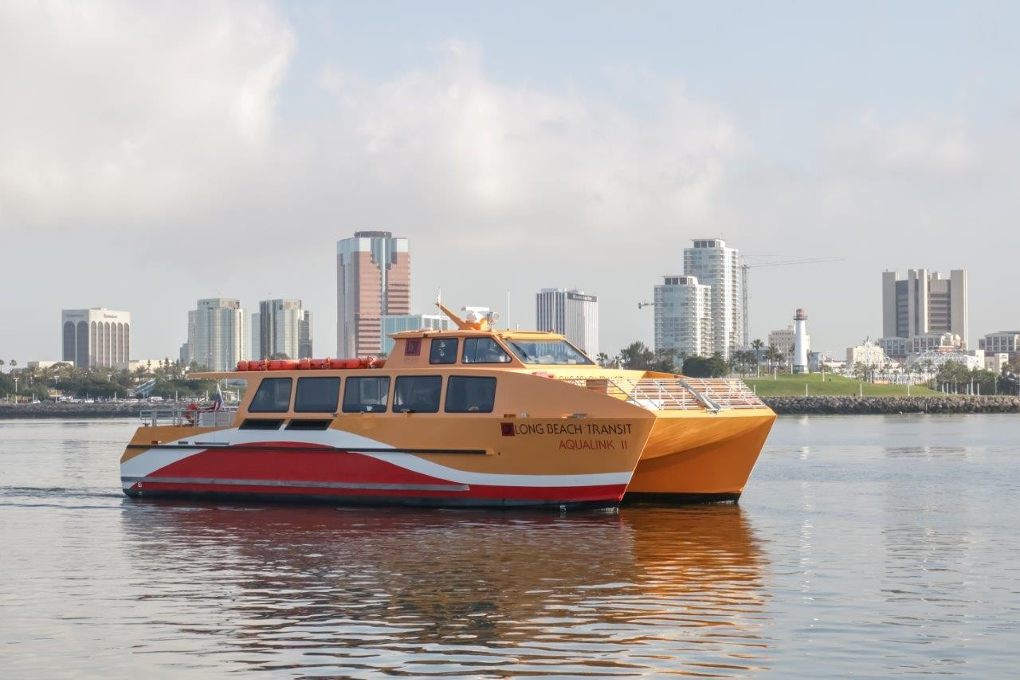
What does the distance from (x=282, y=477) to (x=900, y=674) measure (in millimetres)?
18058

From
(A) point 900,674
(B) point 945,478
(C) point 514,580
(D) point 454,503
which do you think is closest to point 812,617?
(A) point 900,674

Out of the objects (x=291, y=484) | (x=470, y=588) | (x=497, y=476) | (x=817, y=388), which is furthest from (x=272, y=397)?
(x=817, y=388)

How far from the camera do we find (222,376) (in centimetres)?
3039

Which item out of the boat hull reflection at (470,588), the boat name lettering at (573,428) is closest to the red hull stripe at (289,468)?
the boat hull reflection at (470,588)

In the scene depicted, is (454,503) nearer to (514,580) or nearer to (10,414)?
(514,580)

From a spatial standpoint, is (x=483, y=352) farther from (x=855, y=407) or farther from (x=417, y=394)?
(x=855, y=407)

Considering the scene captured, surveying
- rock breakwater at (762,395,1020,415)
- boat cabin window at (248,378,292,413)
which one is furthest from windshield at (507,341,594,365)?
rock breakwater at (762,395,1020,415)

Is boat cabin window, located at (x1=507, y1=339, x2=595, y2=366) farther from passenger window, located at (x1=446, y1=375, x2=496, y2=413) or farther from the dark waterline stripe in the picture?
the dark waterline stripe

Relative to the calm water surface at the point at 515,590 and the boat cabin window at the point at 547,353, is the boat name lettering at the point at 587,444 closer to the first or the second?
the calm water surface at the point at 515,590

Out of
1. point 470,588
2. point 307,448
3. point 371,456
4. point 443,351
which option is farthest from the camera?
point 307,448

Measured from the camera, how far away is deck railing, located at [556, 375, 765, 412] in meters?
25.3

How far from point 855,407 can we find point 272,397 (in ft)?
409

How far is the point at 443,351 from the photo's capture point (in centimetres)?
2725

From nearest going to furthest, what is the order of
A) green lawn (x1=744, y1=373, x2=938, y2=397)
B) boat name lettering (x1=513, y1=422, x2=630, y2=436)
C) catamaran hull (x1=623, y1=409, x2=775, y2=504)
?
boat name lettering (x1=513, y1=422, x2=630, y2=436)
catamaran hull (x1=623, y1=409, x2=775, y2=504)
green lawn (x1=744, y1=373, x2=938, y2=397)
